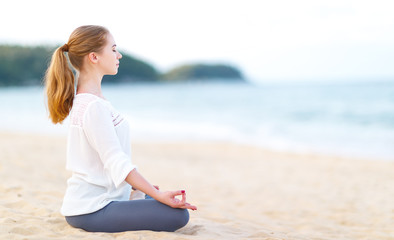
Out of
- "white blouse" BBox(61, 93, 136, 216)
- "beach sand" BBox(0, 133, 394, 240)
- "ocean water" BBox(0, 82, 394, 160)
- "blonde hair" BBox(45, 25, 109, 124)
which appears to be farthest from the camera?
"ocean water" BBox(0, 82, 394, 160)

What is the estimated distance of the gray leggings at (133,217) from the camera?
2.73 metres

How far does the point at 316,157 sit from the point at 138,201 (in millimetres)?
Result: 8367

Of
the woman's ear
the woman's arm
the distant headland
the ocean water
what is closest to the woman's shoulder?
the woman's ear

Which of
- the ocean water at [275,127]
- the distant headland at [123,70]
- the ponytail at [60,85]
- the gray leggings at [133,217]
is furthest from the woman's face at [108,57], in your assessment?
the distant headland at [123,70]

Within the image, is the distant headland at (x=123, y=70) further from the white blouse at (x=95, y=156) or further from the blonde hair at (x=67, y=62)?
the white blouse at (x=95, y=156)

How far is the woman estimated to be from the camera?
8.54 ft

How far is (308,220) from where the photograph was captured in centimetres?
472

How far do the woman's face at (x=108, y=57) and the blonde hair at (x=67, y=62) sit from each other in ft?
0.10

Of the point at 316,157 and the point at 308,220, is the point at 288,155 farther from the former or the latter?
the point at 308,220

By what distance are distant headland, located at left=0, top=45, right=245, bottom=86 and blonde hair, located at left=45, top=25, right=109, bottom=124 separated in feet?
88.1

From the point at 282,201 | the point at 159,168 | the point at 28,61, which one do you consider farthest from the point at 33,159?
the point at 28,61

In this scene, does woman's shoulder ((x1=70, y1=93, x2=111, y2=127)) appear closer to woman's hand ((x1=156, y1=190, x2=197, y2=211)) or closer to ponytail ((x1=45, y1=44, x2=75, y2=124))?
ponytail ((x1=45, y1=44, x2=75, y2=124))

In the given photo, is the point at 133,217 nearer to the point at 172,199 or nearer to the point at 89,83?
the point at 172,199

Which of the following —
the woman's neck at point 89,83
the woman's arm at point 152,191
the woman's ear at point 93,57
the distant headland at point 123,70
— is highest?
the distant headland at point 123,70
